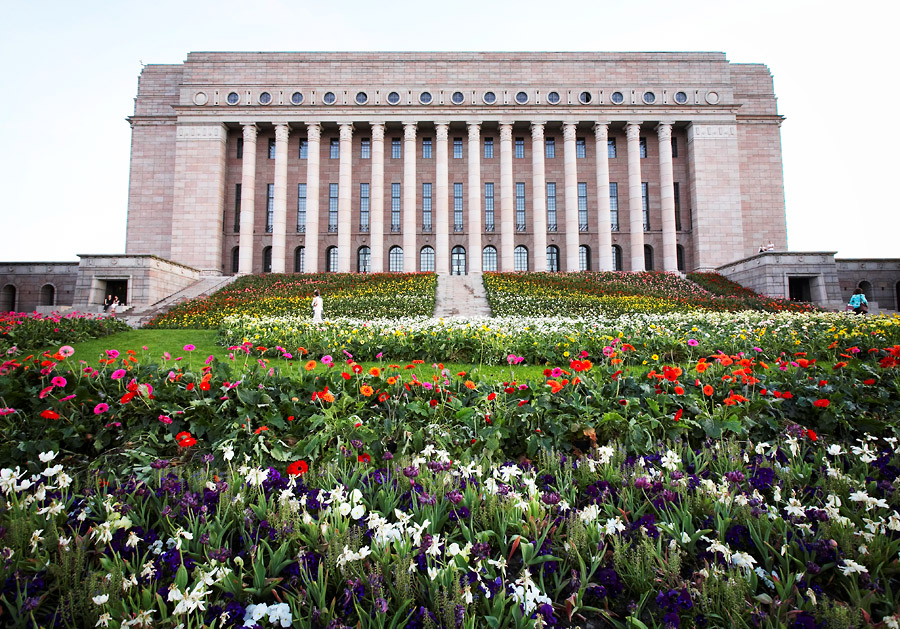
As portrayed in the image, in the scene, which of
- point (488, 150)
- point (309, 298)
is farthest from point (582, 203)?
point (309, 298)

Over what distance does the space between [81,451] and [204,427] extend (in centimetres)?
132

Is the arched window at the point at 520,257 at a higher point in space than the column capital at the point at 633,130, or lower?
lower

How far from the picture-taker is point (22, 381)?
5.48 metres

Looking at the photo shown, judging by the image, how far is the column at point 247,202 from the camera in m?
36.8

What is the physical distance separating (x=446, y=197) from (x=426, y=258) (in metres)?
6.08

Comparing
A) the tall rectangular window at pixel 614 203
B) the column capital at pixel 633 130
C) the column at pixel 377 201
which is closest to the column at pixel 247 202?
the column at pixel 377 201

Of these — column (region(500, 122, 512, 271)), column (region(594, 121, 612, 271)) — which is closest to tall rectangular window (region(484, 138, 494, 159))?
column (region(500, 122, 512, 271))

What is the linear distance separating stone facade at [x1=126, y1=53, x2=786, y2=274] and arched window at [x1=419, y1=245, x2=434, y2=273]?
12cm

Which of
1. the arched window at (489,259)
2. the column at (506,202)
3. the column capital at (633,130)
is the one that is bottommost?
the arched window at (489,259)

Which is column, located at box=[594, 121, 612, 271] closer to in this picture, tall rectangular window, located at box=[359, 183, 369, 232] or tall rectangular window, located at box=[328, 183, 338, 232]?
tall rectangular window, located at box=[359, 183, 369, 232]

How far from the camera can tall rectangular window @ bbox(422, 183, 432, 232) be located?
40.7 meters

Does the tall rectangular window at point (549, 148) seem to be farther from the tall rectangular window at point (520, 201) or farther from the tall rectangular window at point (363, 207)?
the tall rectangular window at point (363, 207)

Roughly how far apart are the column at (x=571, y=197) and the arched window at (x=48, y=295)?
120 ft

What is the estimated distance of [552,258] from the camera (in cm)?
4125
